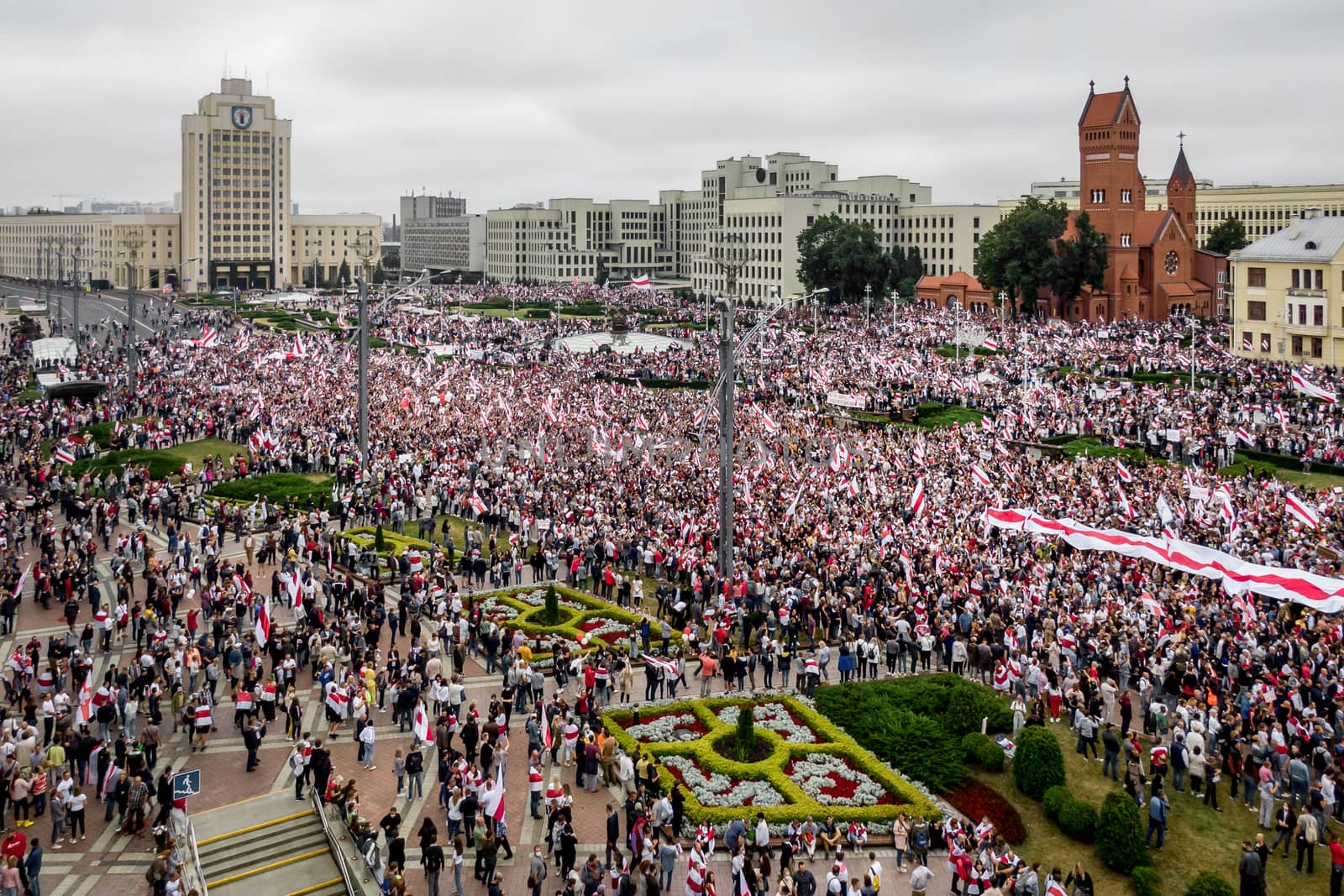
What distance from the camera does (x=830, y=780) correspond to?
22.1 metres

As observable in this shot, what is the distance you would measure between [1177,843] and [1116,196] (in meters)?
88.3

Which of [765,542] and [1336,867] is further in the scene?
[765,542]

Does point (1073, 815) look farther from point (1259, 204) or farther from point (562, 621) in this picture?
point (1259, 204)

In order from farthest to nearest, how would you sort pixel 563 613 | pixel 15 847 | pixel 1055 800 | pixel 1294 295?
pixel 1294 295 < pixel 563 613 < pixel 1055 800 < pixel 15 847

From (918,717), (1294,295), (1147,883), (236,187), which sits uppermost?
(236,187)

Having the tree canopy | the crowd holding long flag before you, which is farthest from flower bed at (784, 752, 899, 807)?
the tree canopy

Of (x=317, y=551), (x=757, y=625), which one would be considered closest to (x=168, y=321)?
(x=317, y=551)

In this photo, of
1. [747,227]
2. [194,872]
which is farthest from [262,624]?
[747,227]

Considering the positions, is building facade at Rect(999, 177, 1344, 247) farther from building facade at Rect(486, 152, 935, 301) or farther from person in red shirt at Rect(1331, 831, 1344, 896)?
person in red shirt at Rect(1331, 831, 1344, 896)

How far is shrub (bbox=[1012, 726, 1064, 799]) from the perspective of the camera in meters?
21.6

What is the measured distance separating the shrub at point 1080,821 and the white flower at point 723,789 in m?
4.75

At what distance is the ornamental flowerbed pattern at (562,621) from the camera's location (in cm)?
2858

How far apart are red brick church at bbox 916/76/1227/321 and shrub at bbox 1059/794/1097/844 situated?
83.3 metres

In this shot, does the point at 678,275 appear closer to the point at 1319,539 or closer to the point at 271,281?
the point at 271,281
